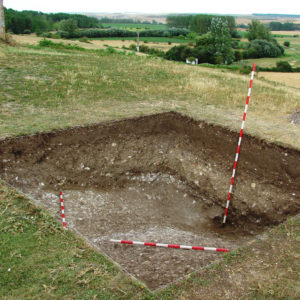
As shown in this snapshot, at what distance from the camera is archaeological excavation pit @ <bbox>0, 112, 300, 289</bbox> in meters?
7.57

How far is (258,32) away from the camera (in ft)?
238

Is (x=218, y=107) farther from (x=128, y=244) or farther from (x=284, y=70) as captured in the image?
(x=284, y=70)

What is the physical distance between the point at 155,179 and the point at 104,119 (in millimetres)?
2764

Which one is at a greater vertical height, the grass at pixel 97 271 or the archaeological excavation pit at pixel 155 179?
the grass at pixel 97 271

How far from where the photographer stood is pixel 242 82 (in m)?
18.2

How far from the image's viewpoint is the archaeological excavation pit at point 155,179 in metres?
7.57

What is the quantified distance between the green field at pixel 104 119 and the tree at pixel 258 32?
197 ft

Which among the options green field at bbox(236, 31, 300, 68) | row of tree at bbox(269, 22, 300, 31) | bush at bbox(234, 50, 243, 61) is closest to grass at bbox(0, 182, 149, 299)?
green field at bbox(236, 31, 300, 68)

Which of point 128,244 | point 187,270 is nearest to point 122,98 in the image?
point 128,244

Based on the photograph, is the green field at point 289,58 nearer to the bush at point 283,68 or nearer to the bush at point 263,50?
the bush at point 263,50

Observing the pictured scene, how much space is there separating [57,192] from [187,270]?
4523 millimetres

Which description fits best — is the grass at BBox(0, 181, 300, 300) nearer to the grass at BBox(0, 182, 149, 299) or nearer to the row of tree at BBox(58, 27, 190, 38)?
the grass at BBox(0, 182, 149, 299)

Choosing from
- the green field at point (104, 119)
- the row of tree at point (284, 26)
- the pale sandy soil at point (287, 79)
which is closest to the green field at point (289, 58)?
the pale sandy soil at point (287, 79)

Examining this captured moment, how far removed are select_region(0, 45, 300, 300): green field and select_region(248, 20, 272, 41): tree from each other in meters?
60.0
